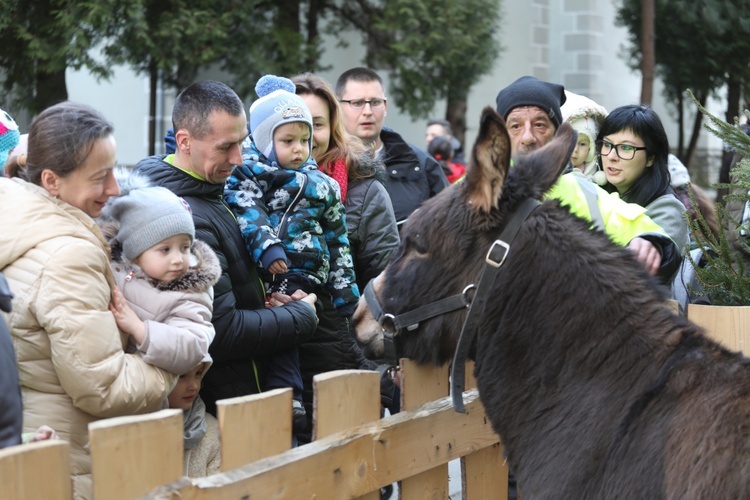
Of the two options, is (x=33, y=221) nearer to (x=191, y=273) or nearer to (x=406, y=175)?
(x=191, y=273)

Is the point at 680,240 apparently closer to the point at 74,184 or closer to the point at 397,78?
the point at 74,184

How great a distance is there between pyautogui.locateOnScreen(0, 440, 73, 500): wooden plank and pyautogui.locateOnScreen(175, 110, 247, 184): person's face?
1.59m

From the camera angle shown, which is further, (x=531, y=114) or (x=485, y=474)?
(x=531, y=114)

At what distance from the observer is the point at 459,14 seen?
16.9 m

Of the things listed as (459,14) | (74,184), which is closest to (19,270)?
(74,184)

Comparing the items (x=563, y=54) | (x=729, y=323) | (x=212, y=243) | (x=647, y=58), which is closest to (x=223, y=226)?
(x=212, y=243)

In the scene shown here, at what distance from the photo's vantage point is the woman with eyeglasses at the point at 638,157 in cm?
467

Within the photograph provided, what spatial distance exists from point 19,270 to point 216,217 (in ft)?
3.65

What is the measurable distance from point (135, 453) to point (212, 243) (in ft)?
4.11

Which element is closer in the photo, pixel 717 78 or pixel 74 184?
pixel 74 184

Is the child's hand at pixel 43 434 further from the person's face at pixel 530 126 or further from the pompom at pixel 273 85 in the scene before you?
the person's face at pixel 530 126

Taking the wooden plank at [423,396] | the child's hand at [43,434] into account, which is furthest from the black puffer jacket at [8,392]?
the wooden plank at [423,396]

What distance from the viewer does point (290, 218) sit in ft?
13.0

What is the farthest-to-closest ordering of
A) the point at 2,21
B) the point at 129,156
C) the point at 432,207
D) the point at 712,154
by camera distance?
the point at 712,154
the point at 129,156
the point at 2,21
the point at 432,207
